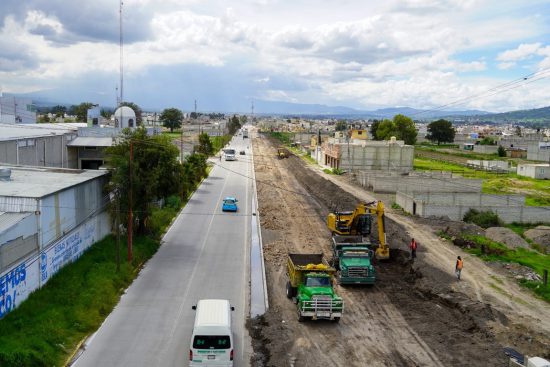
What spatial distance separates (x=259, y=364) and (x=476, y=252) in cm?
2106

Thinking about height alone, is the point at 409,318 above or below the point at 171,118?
below

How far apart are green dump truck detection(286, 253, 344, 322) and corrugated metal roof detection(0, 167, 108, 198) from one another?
11383mm

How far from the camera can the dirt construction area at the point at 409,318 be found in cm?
1867

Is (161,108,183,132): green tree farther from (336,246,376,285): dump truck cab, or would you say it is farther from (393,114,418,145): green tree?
(336,246,376,285): dump truck cab

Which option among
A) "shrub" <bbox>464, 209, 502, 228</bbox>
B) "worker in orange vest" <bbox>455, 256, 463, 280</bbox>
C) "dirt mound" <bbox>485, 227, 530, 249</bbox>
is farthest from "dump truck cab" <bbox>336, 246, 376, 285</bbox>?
"shrub" <bbox>464, 209, 502, 228</bbox>

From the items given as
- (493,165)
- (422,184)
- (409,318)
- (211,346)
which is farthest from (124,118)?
(493,165)

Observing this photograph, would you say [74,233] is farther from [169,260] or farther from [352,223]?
[352,223]

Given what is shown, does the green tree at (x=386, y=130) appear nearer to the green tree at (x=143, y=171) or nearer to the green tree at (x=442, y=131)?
the green tree at (x=442, y=131)

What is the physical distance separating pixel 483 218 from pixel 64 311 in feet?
113

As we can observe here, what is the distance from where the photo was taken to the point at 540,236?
38.9 meters

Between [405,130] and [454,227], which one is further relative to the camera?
[405,130]

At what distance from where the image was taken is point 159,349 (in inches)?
717

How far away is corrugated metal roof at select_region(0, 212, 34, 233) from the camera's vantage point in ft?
64.8

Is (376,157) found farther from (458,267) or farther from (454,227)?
(458,267)
